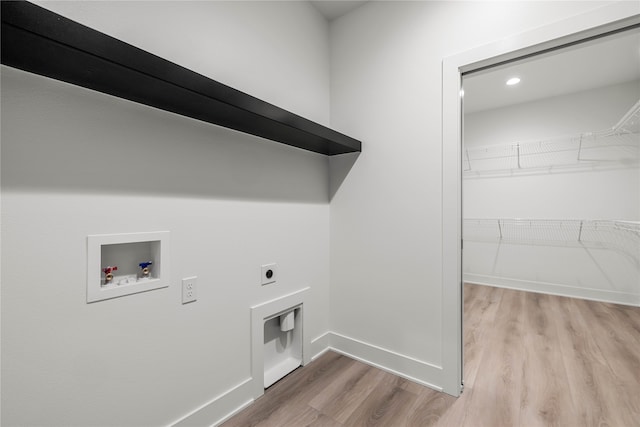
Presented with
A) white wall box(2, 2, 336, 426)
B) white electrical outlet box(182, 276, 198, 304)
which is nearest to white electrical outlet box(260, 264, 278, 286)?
white wall box(2, 2, 336, 426)

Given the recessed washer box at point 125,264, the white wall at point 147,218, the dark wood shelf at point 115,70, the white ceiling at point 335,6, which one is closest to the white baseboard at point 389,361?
the white wall at point 147,218

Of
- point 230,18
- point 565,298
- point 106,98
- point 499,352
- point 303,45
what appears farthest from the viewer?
point 565,298

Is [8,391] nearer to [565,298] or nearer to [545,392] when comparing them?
[545,392]

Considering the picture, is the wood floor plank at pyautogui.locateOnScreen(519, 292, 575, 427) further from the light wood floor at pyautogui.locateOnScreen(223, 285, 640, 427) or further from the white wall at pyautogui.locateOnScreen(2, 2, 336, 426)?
the white wall at pyautogui.locateOnScreen(2, 2, 336, 426)

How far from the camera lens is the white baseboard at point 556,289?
2.94m

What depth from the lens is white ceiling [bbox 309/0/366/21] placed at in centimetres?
181

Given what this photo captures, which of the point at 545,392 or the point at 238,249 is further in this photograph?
the point at 545,392

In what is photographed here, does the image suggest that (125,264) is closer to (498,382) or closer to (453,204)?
(453,204)

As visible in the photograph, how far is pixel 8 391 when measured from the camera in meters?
0.76

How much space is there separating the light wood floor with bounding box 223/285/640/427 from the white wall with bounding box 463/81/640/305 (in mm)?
1111

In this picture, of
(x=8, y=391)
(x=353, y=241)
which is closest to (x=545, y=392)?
(x=353, y=241)

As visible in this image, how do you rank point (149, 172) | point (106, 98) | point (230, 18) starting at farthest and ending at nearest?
point (230, 18)
point (149, 172)
point (106, 98)

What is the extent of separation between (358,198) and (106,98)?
4.60 feet

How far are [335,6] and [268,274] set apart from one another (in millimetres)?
1886
